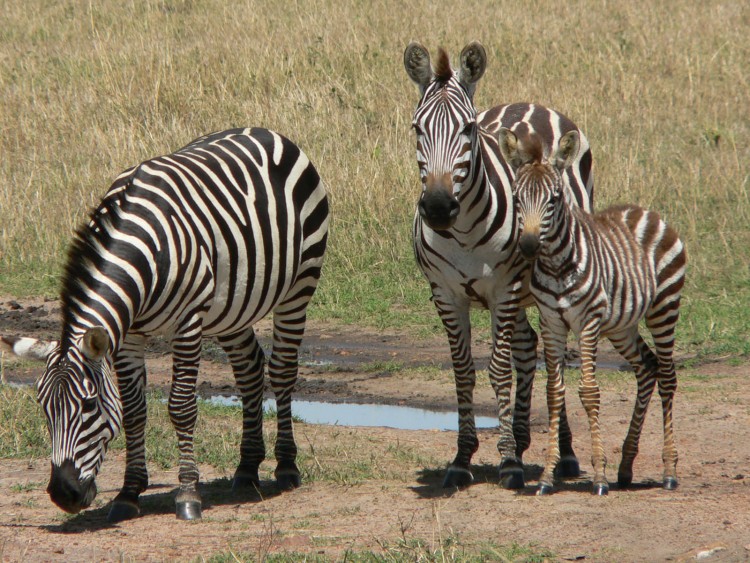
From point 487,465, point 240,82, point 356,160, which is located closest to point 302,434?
point 487,465

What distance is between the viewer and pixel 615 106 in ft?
49.6

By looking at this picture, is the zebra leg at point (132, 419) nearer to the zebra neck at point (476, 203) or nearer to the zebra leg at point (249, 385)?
the zebra leg at point (249, 385)

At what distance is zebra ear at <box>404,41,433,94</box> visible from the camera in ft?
20.5

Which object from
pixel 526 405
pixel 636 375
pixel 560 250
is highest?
pixel 560 250

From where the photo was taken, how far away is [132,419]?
6.09 m

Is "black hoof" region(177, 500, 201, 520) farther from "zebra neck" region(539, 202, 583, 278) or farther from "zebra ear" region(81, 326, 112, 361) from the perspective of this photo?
"zebra neck" region(539, 202, 583, 278)

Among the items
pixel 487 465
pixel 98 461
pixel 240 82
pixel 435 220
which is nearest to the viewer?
pixel 98 461

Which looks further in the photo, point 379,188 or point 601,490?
point 379,188

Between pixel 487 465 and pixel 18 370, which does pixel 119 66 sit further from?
pixel 487 465

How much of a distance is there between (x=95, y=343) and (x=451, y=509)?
2187 millimetres

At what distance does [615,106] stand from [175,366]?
1074 centimetres

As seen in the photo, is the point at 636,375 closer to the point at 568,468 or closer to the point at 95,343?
the point at 568,468

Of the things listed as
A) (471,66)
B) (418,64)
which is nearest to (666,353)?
(471,66)

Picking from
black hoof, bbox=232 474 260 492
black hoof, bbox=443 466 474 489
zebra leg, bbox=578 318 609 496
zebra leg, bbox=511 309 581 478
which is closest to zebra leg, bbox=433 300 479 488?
black hoof, bbox=443 466 474 489
